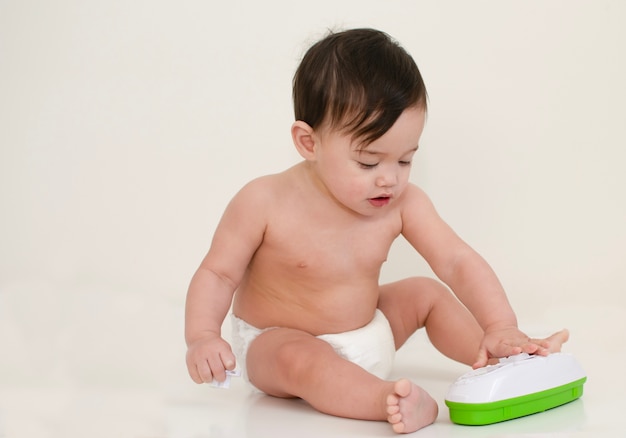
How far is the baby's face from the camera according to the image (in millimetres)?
1531

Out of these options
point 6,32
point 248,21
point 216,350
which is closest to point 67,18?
point 6,32

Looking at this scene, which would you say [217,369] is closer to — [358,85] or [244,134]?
[358,85]

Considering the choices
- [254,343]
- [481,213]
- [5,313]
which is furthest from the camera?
[481,213]

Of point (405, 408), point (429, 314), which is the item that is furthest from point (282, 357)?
point (429, 314)

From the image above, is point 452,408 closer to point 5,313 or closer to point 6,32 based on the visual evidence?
point 5,313

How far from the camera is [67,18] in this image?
257 centimetres

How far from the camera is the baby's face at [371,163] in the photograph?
1531mm

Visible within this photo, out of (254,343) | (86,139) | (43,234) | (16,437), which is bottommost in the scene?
(16,437)

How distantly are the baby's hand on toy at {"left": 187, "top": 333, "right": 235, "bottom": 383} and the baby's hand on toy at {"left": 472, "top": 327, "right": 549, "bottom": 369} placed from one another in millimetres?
382

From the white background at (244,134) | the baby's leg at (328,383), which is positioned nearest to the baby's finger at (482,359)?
the baby's leg at (328,383)

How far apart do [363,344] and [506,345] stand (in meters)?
0.28

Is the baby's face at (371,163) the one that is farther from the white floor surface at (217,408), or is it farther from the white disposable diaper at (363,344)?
the white floor surface at (217,408)

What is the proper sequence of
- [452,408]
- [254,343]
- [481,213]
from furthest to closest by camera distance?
[481,213] < [254,343] < [452,408]

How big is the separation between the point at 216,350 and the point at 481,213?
3.75ft
